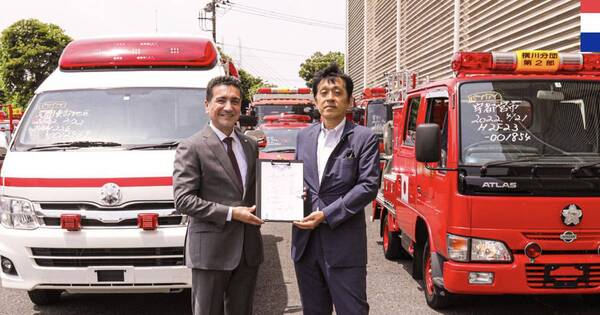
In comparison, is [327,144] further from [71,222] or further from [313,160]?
[71,222]

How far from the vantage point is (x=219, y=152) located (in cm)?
334

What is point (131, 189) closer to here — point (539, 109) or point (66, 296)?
point (66, 296)

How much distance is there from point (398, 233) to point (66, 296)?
12.6 feet

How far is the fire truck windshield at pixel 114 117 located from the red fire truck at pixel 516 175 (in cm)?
214

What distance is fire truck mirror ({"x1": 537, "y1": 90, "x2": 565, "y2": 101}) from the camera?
480cm

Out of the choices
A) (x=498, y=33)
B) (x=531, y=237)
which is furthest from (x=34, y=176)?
(x=498, y=33)

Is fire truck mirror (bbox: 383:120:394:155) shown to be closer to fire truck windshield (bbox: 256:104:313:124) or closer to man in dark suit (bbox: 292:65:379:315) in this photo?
man in dark suit (bbox: 292:65:379:315)

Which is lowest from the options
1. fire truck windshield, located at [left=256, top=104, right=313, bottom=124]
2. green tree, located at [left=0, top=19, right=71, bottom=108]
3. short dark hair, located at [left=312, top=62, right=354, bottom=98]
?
short dark hair, located at [left=312, top=62, right=354, bottom=98]

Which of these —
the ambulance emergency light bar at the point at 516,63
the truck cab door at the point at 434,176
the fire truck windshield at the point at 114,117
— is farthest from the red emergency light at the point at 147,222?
the ambulance emergency light bar at the point at 516,63

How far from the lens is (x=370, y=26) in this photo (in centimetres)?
2514

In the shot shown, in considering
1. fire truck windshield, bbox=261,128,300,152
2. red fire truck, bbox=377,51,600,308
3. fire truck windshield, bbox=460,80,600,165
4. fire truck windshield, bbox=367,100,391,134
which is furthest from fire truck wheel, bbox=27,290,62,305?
fire truck windshield, bbox=367,100,391,134

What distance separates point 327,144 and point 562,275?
238 cm

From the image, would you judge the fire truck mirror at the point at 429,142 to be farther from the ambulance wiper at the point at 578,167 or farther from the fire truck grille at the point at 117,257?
the fire truck grille at the point at 117,257

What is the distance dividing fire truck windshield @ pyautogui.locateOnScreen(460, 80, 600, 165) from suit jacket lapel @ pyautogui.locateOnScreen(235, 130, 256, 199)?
74.9 inches
